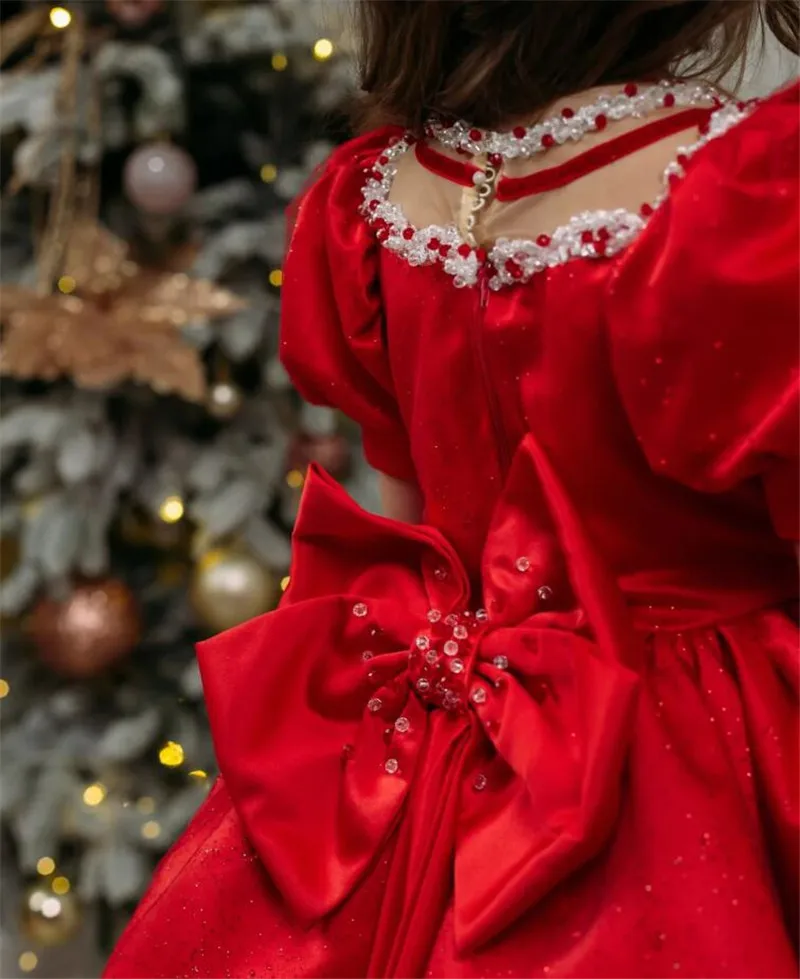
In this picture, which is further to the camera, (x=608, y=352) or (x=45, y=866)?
(x=45, y=866)

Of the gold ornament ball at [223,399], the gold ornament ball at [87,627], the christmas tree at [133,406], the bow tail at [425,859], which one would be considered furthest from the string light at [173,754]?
the bow tail at [425,859]

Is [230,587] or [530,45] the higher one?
[530,45]

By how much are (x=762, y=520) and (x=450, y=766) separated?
0.22 metres

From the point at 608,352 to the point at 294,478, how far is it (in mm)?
808

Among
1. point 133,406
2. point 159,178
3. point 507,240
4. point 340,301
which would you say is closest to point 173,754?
point 133,406

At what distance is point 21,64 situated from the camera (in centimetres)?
127

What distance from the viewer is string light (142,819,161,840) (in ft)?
4.20

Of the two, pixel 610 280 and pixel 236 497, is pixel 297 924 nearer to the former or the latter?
pixel 610 280

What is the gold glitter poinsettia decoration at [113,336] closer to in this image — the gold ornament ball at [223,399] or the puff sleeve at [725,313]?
the gold ornament ball at [223,399]

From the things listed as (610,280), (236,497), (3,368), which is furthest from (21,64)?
(610,280)

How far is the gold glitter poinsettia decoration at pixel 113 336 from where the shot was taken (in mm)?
1188

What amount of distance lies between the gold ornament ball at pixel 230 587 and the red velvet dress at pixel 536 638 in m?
0.58

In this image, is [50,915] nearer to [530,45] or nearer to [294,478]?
[294,478]

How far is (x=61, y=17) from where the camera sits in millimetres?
1192
